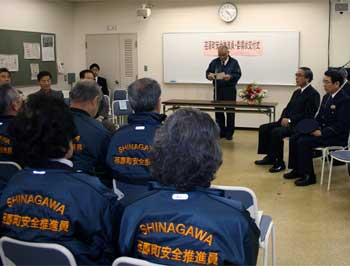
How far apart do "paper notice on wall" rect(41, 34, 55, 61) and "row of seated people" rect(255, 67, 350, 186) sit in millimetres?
5055

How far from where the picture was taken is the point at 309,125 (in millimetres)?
5180

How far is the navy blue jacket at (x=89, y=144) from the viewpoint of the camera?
9.27ft

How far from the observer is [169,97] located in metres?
9.24

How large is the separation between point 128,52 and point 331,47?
13.2 ft

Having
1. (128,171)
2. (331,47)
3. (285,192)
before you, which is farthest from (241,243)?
(331,47)

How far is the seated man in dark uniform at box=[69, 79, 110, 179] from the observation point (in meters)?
2.83

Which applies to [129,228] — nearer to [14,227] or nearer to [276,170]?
[14,227]

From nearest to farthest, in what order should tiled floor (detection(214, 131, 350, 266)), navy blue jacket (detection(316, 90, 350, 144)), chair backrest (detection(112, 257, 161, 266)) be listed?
1. chair backrest (detection(112, 257, 161, 266))
2. tiled floor (detection(214, 131, 350, 266))
3. navy blue jacket (detection(316, 90, 350, 144))

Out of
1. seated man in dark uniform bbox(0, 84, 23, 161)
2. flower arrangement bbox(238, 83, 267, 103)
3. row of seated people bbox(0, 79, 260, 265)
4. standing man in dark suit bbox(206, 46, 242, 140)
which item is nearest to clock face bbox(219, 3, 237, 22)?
standing man in dark suit bbox(206, 46, 242, 140)

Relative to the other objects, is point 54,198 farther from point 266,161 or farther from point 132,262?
point 266,161

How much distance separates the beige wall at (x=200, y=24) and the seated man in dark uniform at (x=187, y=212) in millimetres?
7064

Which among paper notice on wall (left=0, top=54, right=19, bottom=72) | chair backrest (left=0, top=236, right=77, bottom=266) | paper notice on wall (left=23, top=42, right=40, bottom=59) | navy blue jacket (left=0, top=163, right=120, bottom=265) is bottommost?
chair backrest (left=0, top=236, right=77, bottom=266)

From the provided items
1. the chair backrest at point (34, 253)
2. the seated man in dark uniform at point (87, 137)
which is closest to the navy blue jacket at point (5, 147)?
the seated man in dark uniform at point (87, 137)

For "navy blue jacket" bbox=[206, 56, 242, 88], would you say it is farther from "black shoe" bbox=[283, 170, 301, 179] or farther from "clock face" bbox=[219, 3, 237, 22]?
"black shoe" bbox=[283, 170, 301, 179]
